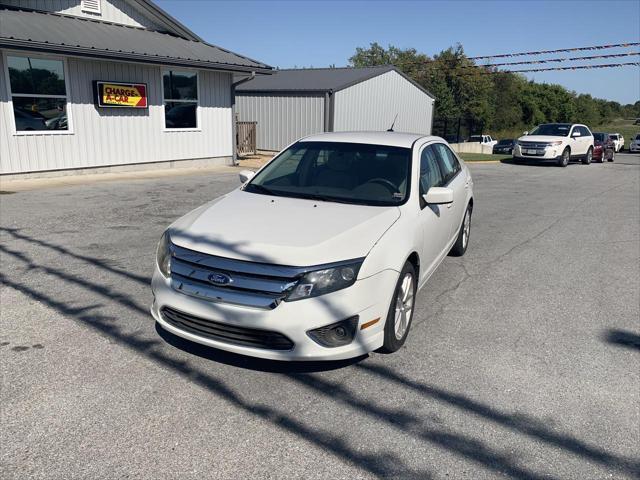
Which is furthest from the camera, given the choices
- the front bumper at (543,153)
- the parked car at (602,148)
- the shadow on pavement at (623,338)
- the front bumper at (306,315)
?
the parked car at (602,148)

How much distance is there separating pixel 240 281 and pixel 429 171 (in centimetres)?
261

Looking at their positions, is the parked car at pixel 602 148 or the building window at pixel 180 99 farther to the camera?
the parked car at pixel 602 148

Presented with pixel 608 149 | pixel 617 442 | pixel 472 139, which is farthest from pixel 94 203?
pixel 472 139

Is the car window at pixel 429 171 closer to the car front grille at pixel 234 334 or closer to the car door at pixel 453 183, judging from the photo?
the car door at pixel 453 183

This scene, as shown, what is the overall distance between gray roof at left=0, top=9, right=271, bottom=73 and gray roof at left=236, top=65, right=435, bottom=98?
558 cm

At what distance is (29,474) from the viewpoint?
264cm

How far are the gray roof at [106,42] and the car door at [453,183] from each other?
9391mm

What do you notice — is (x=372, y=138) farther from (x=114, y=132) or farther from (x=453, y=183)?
(x=114, y=132)

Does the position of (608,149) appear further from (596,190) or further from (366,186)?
(366,186)

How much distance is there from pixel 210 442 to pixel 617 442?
7.77 ft

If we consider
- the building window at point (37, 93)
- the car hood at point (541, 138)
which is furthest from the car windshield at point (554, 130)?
the building window at point (37, 93)

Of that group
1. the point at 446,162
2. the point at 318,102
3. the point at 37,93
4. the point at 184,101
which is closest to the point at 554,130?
the point at 318,102

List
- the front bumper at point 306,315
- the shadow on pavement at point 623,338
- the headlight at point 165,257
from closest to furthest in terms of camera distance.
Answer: the front bumper at point 306,315 < the headlight at point 165,257 < the shadow on pavement at point 623,338

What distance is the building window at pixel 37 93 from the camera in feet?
38.7
